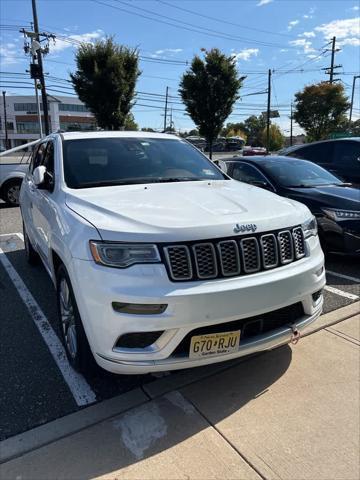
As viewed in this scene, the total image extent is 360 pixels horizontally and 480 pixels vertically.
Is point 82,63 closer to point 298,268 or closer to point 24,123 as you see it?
point 298,268

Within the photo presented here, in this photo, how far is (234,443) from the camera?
2.33 m

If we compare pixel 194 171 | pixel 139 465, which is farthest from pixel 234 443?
pixel 194 171

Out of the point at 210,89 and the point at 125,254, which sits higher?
the point at 210,89

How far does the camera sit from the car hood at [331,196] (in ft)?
17.3

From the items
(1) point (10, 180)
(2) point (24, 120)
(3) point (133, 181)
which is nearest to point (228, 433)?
(3) point (133, 181)

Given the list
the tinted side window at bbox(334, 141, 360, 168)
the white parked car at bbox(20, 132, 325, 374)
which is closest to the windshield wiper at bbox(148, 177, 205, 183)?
the white parked car at bbox(20, 132, 325, 374)

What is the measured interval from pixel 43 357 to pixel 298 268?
6.82 ft

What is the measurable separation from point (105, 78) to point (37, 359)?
691 inches

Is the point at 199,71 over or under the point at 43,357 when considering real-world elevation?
over

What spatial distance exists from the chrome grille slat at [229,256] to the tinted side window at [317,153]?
600 centimetres

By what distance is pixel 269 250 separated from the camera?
8.38 ft

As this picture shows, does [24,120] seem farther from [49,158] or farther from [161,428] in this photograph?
[161,428]

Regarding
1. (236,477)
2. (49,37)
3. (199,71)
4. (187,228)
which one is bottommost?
(236,477)

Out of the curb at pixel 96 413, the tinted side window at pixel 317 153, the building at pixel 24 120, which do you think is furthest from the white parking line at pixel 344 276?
the building at pixel 24 120
